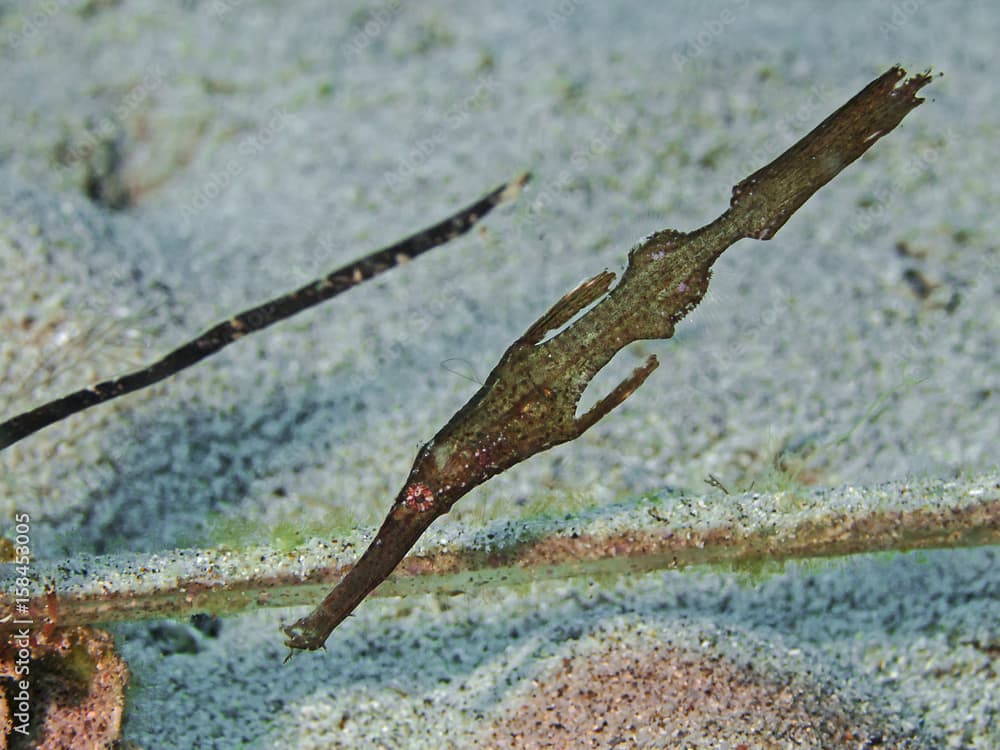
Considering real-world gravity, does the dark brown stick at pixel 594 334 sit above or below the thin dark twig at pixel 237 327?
below

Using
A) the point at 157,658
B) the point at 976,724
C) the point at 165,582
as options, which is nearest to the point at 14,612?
the point at 165,582

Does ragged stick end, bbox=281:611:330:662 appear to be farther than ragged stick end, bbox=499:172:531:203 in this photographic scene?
No

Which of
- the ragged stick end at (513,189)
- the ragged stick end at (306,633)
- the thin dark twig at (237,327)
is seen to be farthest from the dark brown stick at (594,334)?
the ragged stick end at (513,189)

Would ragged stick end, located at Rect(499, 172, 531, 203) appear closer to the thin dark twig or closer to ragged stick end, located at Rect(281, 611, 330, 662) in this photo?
the thin dark twig

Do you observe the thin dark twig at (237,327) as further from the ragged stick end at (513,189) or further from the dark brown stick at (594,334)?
the dark brown stick at (594,334)

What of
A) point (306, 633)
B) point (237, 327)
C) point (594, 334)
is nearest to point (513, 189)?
point (237, 327)

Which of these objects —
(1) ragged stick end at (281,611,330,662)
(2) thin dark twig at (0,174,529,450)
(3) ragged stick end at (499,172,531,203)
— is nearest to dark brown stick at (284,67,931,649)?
(1) ragged stick end at (281,611,330,662)

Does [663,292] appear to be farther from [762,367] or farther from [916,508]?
[762,367]
